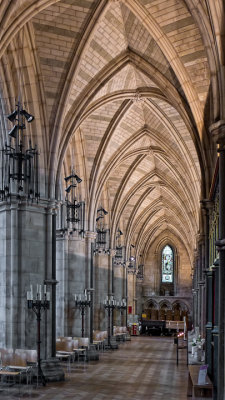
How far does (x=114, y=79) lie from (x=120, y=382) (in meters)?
11.5

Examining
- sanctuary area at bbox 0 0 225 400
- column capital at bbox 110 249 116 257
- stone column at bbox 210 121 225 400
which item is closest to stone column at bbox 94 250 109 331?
column capital at bbox 110 249 116 257

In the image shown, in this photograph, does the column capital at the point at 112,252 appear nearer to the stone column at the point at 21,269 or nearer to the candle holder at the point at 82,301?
the candle holder at the point at 82,301

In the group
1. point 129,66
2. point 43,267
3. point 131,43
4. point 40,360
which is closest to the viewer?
point 40,360

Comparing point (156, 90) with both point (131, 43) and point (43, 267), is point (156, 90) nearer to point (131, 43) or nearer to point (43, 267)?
point (131, 43)

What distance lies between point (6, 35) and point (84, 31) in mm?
4406

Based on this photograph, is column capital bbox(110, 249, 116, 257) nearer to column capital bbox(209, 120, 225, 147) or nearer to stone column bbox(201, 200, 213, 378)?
stone column bbox(201, 200, 213, 378)

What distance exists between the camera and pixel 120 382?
717 inches

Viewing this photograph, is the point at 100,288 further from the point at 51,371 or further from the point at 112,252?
the point at 51,371

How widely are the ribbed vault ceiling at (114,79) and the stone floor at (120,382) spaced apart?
647 centimetres

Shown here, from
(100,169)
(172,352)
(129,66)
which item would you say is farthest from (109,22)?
(172,352)

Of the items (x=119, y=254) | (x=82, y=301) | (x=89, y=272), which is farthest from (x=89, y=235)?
(x=119, y=254)

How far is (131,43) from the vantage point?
68.3ft

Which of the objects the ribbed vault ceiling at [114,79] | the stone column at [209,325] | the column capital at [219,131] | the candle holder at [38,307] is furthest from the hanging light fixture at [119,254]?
the column capital at [219,131]

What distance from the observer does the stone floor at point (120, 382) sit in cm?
1549
